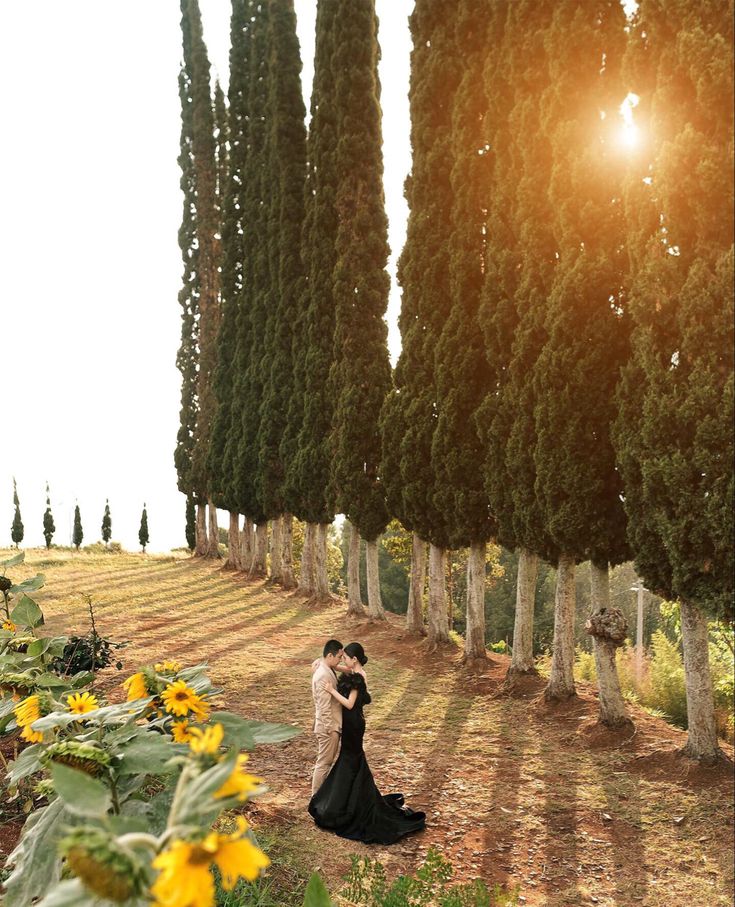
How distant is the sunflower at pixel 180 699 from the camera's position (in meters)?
2.29

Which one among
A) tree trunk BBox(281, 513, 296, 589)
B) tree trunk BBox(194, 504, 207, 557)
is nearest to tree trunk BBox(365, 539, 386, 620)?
tree trunk BBox(281, 513, 296, 589)

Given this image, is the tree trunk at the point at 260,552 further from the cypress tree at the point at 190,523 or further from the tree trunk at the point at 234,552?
the cypress tree at the point at 190,523

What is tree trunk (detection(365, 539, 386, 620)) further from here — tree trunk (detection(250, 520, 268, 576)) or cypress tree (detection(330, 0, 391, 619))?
tree trunk (detection(250, 520, 268, 576))

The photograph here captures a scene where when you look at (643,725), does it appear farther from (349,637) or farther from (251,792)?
(251,792)

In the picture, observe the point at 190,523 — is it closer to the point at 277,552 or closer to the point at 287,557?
the point at 277,552

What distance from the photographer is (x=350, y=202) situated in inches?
757

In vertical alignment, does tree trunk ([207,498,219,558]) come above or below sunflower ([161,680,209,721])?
below

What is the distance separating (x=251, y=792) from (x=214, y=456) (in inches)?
1179

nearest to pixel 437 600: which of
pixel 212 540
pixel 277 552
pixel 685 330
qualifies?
pixel 685 330

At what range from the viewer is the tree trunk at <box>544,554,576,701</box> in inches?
412

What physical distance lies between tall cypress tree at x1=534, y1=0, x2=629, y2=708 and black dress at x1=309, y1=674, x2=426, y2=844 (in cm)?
386

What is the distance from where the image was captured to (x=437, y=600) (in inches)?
573

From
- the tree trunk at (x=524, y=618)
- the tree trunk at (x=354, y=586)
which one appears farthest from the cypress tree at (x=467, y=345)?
the tree trunk at (x=354, y=586)

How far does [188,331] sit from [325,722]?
3131 centimetres
